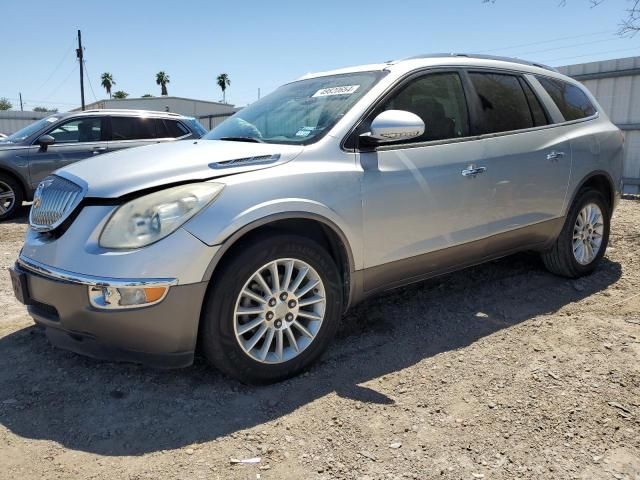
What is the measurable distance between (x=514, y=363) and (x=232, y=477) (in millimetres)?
1849

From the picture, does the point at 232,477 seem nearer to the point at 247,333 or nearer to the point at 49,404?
the point at 247,333

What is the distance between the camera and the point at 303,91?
12.8 ft

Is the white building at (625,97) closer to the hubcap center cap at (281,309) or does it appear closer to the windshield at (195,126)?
the windshield at (195,126)

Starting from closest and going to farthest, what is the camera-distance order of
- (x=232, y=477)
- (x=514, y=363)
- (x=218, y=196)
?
(x=232, y=477)
(x=218, y=196)
(x=514, y=363)

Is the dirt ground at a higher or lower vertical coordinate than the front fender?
lower

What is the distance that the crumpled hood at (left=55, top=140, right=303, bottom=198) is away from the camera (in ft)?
8.82

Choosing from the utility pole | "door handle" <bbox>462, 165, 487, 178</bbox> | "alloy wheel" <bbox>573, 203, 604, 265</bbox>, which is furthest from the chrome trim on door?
the utility pole

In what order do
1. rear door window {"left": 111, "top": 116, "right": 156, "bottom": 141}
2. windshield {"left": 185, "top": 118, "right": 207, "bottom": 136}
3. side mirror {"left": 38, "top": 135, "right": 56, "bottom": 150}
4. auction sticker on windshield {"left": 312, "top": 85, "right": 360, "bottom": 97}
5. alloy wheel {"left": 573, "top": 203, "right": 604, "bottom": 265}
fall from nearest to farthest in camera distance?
auction sticker on windshield {"left": 312, "top": 85, "right": 360, "bottom": 97} < alloy wheel {"left": 573, "top": 203, "right": 604, "bottom": 265} < side mirror {"left": 38, "top": 135, "right": 56, "bottom": 150} < rear door window {"left": 111, "top": 116, "right": 156, "bottom": 141} < windshield {"left": 185, "top": 118, "right": 207, "bottom": 136}

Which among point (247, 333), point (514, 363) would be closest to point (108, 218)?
point (247, 333)

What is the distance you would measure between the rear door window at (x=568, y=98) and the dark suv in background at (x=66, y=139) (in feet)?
20.4

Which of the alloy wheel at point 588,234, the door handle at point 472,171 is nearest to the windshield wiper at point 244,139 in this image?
the door handle at point 472,171

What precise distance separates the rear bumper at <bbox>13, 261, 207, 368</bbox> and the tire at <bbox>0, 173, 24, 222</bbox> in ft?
20.8

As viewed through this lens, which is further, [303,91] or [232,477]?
[303,91]

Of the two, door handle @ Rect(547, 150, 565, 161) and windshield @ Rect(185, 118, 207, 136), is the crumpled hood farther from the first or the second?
windshield @ Rect(185, 118, 207, 136)
